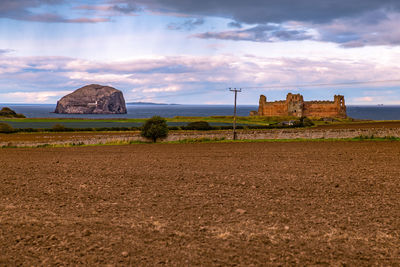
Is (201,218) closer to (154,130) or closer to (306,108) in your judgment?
(154,130)

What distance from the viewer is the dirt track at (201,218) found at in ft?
28.6

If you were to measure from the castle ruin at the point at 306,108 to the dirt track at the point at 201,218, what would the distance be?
113987 mm

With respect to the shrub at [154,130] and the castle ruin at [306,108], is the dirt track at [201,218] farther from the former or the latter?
the castle ruin at [306,108]

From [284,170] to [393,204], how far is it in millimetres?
8251

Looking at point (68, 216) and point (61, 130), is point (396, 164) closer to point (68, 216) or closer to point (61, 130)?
point (68, 216)

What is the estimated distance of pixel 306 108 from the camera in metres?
133

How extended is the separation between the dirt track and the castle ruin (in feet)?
374

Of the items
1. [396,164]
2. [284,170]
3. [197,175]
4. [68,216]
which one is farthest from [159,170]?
[396,164]

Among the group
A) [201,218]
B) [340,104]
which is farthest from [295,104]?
[201,218]

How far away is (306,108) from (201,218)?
128177mm

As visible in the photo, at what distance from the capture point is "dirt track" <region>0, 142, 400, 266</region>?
8.73 metres

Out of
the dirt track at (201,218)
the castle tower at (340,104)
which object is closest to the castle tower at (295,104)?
the castle tower at (340,104)

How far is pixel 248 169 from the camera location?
2177cm

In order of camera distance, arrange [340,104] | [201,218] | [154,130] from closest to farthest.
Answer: [201,218] → [154,130] → [340,104]
